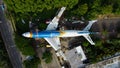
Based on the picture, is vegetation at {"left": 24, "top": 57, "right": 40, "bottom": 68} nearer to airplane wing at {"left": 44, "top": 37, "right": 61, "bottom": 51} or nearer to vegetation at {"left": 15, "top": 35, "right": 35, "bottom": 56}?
vegetation at {"left": 15, "top": 35, "right": 35, "bottom": 56}

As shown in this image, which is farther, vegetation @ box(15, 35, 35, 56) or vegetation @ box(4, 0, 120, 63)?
vegetation @ box(15, 35, 35, 56)

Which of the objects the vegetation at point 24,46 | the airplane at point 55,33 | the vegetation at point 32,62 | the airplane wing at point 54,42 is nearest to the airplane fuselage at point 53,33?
the airplane at point 55,33

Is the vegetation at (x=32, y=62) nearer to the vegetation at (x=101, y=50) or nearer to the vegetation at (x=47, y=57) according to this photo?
the vegetation at (x=47, y=57)

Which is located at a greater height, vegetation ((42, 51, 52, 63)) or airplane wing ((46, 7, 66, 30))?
airplane wing ((46, 7, 66, 30))

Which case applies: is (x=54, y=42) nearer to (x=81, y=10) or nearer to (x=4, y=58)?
(x=81, y=10)

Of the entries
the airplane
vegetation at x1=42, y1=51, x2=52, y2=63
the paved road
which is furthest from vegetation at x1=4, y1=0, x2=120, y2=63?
the paved road

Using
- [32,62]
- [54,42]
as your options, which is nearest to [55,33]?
[54,42]
